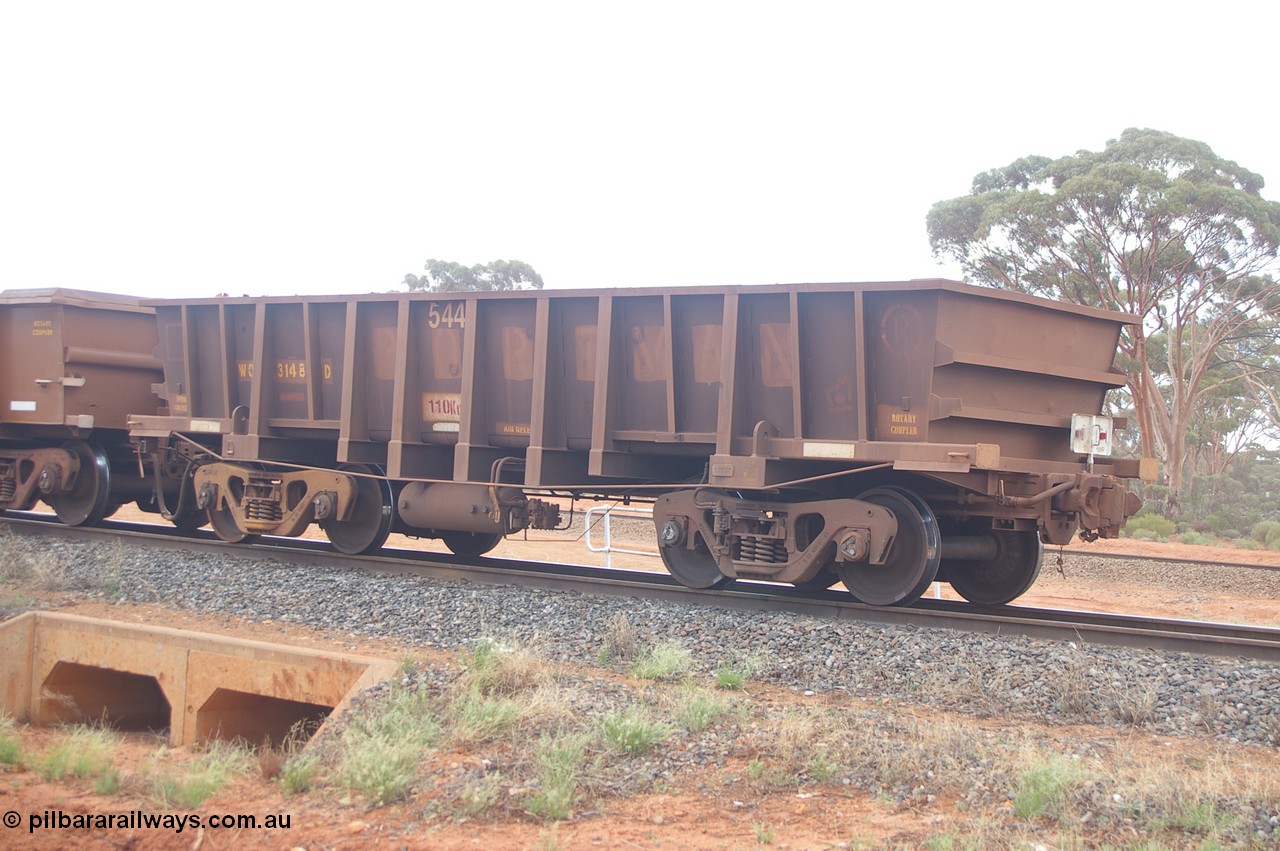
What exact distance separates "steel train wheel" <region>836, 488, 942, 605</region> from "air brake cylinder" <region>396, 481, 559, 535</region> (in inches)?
131

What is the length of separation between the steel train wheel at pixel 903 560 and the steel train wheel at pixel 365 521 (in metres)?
5.24

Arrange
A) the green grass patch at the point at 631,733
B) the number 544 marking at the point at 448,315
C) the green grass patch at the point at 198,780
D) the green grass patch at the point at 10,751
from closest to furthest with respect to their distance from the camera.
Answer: the green grass patch at the point at 198,780 → the green grass patch at the point at 631,733 → the green grass patch at the point at 10,751 → the number 544 marking at the point at 448,315

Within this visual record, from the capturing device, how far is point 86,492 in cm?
1413

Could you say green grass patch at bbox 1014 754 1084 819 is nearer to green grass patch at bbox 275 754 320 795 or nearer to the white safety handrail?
green grass patch at bbox 275 754 320 795

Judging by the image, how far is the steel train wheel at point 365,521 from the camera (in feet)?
40.0

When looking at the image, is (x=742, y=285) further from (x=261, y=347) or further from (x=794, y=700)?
(x=261, y=347)

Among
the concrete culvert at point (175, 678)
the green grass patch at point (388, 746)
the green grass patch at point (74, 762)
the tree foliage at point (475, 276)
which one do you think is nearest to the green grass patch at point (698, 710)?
the green grass patch at point (388, 746)

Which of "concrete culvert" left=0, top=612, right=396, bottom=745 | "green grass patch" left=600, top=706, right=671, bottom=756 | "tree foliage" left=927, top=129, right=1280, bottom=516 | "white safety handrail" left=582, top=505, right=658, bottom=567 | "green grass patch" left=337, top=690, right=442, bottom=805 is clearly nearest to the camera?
"green grass patch" left=337, top=690, right=442, bottom=805

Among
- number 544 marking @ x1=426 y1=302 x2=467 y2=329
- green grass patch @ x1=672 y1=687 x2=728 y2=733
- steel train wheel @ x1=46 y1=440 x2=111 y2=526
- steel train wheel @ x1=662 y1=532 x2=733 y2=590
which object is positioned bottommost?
green grass patch @ x1=672 y1=687 x2=728 y2=733

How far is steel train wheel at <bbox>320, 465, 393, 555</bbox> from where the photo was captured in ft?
40.0

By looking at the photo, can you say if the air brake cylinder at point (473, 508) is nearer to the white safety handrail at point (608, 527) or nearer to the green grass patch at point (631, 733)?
the white safety handrail at point (608, 527)

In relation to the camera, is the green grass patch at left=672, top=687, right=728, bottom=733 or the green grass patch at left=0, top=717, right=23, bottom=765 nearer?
the green grass patch at left=672, top=687, right=728, bottom=733

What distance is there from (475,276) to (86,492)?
43048 mm

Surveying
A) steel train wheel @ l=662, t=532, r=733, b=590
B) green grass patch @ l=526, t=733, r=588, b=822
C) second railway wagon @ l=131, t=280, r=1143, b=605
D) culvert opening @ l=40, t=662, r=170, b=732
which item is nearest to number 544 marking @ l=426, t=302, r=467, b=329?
second railway wagon @ l=131, t=280, r=1143, b=605
